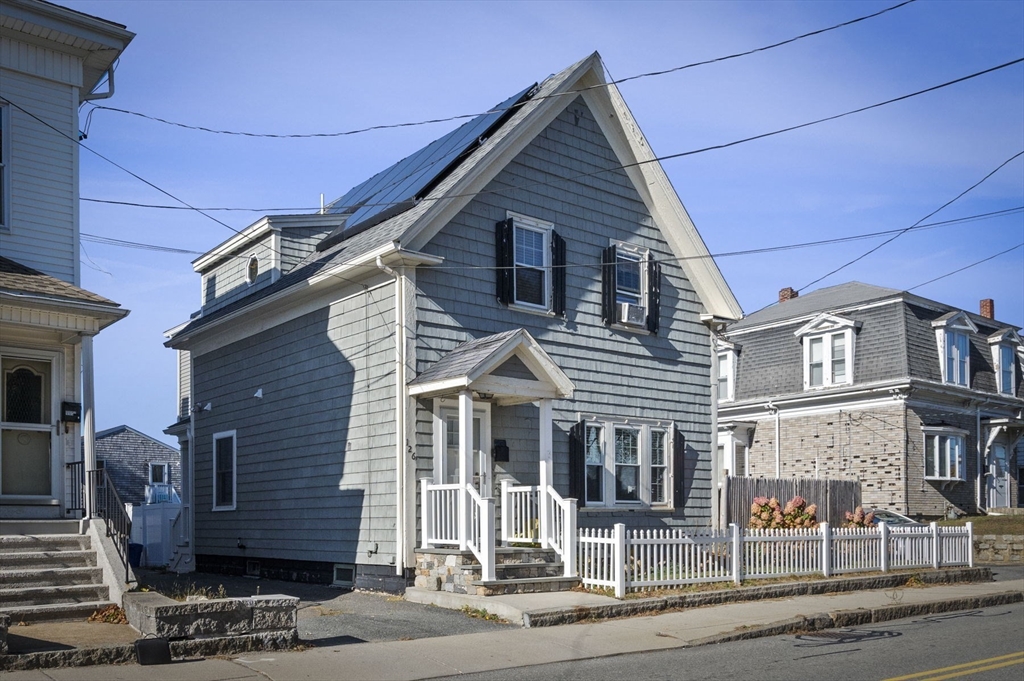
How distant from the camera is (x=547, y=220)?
60.5 feet

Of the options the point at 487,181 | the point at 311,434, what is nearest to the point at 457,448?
the point at 311,434

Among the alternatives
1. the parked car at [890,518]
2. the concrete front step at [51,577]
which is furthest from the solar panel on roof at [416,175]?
the parked car at [890,518]

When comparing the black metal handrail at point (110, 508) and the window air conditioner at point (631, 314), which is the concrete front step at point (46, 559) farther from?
the window air conditioner at point (631, 314)

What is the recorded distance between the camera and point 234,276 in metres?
21.8

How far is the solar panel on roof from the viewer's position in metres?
18.0

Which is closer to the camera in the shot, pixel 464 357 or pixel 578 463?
pixel 464 357

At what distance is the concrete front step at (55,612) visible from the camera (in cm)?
1045

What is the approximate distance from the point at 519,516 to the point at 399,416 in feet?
8.08

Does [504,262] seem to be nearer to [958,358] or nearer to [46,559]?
[46,559]

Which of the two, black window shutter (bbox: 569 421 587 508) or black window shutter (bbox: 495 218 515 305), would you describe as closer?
black window shutter (bbox: 495 218 515 305)

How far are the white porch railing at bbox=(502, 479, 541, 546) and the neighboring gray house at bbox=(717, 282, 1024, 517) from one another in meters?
17.6

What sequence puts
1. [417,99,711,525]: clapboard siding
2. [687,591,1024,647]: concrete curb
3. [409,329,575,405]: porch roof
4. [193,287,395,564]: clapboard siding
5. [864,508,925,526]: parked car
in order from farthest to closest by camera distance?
[864,508,925,526]: parked car → [417,99,711,525]: clapboard siding → [193,287,395,564]: clapboard siding → [409,329,575,405]: porch roof → [687,591,1024,647]: concrete curb

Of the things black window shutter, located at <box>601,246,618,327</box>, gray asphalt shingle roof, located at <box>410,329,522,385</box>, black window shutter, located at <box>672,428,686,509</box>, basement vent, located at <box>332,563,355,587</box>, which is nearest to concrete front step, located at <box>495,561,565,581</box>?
gray asphalt shingle roof, located at <box>410,329,522,385</box>

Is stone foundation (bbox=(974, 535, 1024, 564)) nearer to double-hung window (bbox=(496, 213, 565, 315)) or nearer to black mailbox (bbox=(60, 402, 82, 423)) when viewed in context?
double-hung window (bbox=(496, 213, 565, 315))
